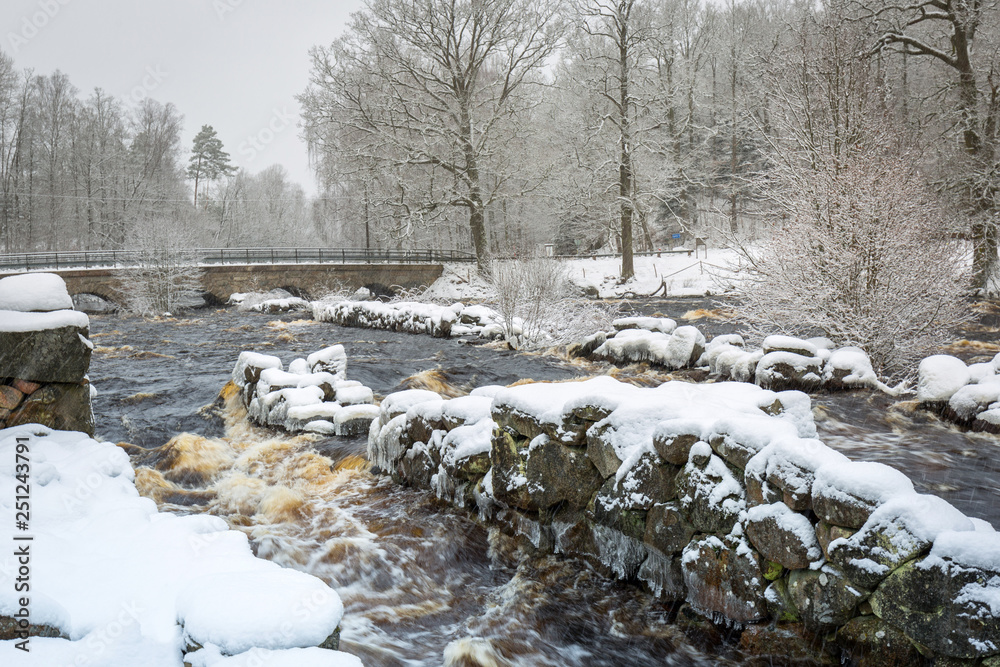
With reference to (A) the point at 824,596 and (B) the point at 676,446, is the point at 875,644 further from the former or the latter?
(B) the point at 676,446

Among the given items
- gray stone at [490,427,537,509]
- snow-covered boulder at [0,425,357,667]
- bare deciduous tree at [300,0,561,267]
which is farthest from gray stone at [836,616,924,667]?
bare deciduous tree at [300,0,561,267]

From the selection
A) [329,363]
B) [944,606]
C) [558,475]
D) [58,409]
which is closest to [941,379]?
[558,475]

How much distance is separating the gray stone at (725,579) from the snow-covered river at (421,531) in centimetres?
17

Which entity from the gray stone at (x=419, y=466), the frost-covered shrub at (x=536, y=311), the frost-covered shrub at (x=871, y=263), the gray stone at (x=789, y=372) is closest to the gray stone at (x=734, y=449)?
the gray stone at (x=419, y=466)

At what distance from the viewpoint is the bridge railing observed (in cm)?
2372

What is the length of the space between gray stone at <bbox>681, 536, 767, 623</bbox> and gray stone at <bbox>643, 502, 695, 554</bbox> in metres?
0.08

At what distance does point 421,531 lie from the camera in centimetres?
446

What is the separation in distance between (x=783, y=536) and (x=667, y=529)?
69 cm

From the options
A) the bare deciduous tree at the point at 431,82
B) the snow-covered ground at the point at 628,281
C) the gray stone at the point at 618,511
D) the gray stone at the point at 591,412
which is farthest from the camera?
the snow-covered ground at the point at 628,281

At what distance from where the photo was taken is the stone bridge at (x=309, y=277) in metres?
26.3

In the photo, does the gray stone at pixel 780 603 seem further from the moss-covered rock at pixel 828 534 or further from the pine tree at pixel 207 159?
the pine tree at pixel 207 159

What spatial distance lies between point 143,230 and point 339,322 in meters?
10.6

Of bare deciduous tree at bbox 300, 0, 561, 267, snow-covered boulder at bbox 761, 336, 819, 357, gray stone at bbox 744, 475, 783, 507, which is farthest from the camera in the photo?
bare deciduous tree at bbox 300, 0, 561, 267

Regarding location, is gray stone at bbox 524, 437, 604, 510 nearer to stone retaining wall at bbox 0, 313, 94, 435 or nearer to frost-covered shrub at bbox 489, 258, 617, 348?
stone retaining wall at bbox 0, 313, 94, 435
